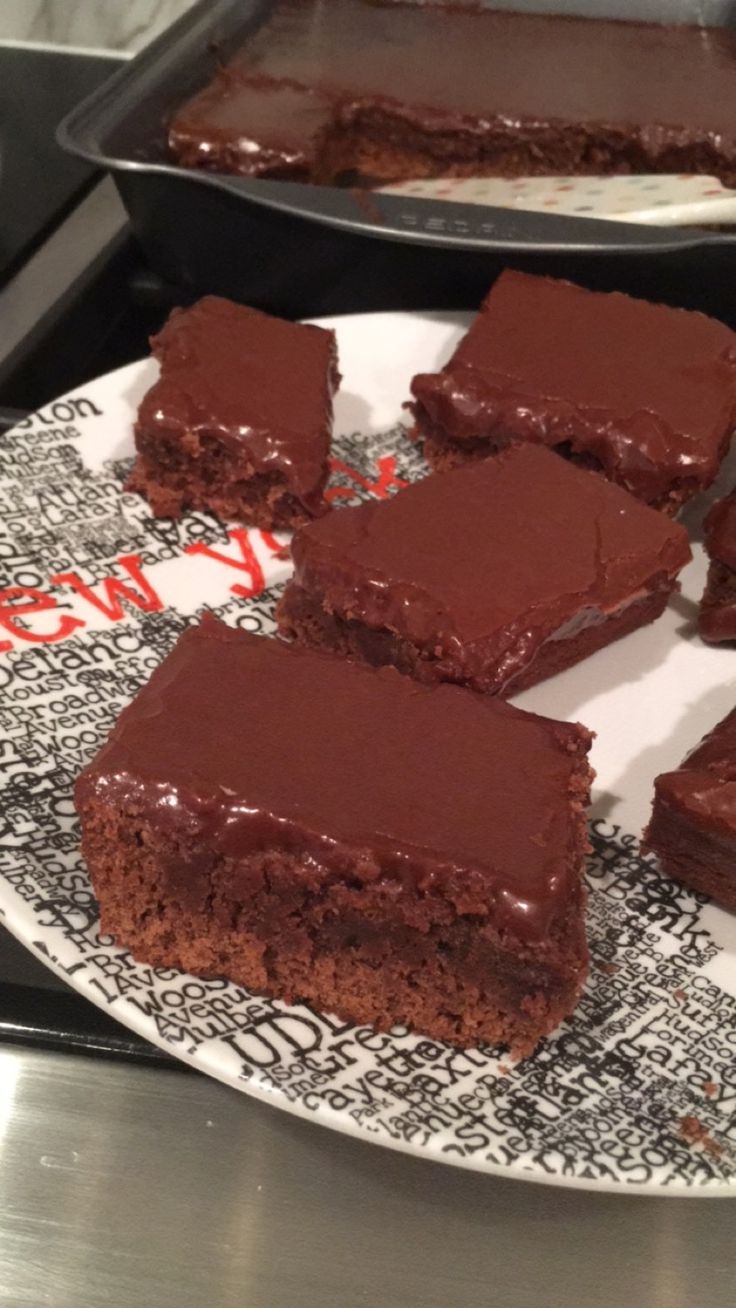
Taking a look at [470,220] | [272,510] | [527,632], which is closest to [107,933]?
[527,632]

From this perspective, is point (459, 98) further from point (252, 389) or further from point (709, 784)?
point (709, 784)

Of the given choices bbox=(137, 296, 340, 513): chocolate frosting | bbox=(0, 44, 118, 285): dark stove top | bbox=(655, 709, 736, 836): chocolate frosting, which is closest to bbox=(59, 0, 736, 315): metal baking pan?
bbox=(137, 296, 340, 513): chocolate frosting

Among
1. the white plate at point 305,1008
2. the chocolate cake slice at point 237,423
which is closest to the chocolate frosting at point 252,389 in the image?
the chocolate cake slice at point 237,423

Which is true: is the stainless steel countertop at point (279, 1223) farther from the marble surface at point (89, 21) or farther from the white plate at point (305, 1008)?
the marble surface at point (89, 21)

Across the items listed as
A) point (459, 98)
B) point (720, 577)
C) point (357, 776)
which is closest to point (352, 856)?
point (357, 776)

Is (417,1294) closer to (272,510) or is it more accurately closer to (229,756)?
(229,756)
